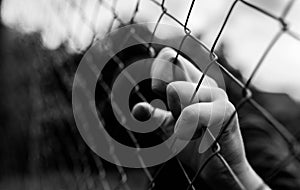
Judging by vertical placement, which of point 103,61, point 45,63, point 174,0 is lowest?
point 45,63

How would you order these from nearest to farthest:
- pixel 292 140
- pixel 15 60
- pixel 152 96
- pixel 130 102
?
pixel 292 140
pixel 152 96
pixel 130 102
pixel 15 60

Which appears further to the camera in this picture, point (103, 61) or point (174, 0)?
point (103, 61)

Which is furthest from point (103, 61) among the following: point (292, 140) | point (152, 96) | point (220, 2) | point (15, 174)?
point (15, 174)

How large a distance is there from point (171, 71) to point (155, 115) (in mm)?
95

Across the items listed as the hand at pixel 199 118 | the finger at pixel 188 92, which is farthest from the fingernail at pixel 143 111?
the finger at pixel 188 92

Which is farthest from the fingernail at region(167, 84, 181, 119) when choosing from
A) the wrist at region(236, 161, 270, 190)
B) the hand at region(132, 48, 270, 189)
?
the wrist at region(236, 161, 270, 190)

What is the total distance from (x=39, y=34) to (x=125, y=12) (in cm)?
87

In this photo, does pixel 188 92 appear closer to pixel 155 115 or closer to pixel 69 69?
pixel 155 115

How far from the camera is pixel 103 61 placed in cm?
→ 115

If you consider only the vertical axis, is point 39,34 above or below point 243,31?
below

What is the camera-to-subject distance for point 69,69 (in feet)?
4.96

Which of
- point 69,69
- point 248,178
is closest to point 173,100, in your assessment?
point 248,178

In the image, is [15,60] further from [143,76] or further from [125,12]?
[143,76]

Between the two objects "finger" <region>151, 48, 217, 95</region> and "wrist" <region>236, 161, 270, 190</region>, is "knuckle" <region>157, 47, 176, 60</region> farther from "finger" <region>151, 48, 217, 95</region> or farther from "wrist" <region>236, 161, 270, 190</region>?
"wrist" <region>236, 161, 270, 190</region>
